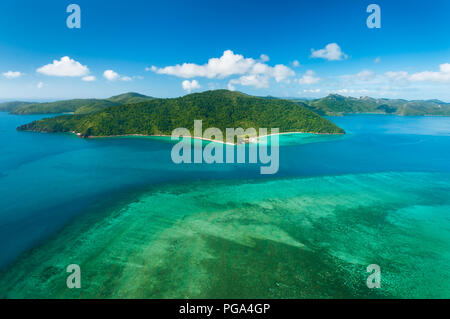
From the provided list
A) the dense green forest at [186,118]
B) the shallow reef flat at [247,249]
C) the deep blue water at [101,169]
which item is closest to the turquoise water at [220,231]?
the shallow reef flat at [247,249]

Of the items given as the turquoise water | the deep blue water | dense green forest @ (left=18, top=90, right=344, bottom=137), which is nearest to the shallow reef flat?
the turquoise water

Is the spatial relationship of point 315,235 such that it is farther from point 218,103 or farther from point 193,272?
point 218,103

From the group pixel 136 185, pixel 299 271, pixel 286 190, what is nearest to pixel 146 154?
pixel 136 185

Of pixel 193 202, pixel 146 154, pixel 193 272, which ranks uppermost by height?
pixel 146 154
